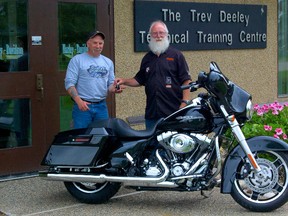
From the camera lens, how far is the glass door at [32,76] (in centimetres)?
667

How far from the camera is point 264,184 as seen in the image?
17.2 feet

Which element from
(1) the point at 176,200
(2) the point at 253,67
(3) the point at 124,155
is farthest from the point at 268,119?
(2) the point at 253,67

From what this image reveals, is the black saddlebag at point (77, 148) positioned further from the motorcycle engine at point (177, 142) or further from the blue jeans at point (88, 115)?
the motorcycle engine at point (177, 142)

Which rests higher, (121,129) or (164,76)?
(164,76)

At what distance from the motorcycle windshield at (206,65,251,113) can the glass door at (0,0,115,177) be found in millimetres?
2422

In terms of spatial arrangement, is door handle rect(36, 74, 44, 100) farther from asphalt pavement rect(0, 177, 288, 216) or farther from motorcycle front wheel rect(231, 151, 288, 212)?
motorcycle front wheel rect(231, 151, 288, 212)

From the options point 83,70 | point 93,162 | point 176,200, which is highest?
point 83,70

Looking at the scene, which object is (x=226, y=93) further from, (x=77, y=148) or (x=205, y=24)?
(x=205, y=24)

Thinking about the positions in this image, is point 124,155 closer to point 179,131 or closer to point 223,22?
point 179,131

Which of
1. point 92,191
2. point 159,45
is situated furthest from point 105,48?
point 92,191

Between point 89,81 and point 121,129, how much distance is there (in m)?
0.71

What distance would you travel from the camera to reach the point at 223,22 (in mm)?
8945

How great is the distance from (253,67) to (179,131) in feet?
14.9

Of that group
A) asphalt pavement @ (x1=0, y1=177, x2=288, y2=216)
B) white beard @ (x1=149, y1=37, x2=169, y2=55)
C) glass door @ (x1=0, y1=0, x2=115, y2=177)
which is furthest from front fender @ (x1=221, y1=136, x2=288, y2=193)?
glass door @ (x1=0, y1=0, x2=115, y2=177)
